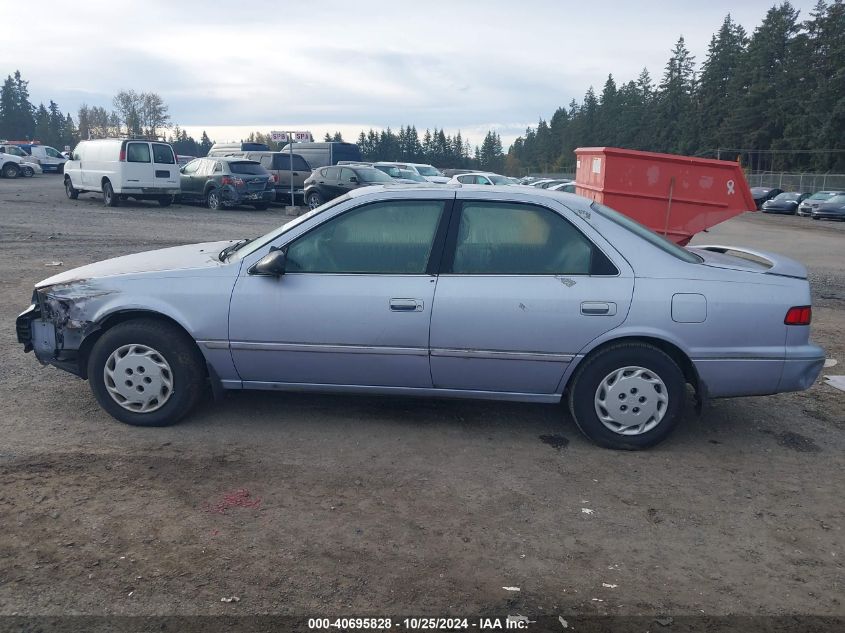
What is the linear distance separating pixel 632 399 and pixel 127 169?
791 inches

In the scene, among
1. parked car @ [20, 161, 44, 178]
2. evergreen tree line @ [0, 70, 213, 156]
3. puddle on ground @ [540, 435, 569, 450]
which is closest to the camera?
puddle on ground @ [540, 435, 569, 450]

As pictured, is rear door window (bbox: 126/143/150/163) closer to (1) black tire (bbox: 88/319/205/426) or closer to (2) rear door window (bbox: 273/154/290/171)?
(2) rear door window (bbox: 273/154/290/171)

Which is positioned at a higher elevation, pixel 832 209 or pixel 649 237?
pixel 649 237

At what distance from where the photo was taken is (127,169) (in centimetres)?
2148

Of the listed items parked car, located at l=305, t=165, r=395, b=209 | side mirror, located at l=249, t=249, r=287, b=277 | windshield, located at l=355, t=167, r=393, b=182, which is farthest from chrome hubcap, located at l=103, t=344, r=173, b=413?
windshield, located at l=355, t=167, r=393, b=182

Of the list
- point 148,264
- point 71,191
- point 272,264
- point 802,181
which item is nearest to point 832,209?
point 802,181

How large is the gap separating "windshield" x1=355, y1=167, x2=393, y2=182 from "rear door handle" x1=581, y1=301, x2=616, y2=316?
58.7 feet

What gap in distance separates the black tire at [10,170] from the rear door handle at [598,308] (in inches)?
1651

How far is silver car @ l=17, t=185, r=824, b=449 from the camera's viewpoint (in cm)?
452

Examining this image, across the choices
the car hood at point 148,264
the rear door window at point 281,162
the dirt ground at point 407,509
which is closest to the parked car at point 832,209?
the rear door window at point 281,162

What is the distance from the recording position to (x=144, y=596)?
304cm

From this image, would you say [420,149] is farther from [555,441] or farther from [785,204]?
[555,441]

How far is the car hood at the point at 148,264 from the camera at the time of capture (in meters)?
4.89

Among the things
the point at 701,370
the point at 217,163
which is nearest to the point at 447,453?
the point at 701,370
